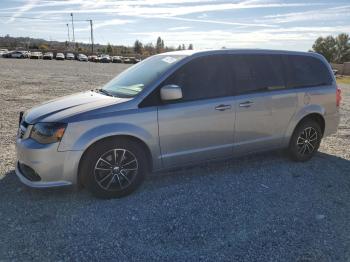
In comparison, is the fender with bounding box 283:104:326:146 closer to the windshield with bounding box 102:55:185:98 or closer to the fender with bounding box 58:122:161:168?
the windshield with bounding box 102:55:185:98

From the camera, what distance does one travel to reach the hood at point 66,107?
407cm

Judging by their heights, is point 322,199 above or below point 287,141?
below

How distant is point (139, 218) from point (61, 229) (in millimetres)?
839

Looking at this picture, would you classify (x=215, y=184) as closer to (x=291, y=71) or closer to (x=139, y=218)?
(x=139, y=218)

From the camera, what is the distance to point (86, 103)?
172 inches

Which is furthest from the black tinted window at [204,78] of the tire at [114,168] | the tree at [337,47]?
the tree at [337,47]

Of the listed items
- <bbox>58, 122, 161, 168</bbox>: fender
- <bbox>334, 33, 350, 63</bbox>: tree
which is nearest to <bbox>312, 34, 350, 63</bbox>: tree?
<bbox>334, 33, 350, 63</bbox>: tree

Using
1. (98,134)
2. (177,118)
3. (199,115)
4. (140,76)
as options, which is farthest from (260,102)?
(98,134)

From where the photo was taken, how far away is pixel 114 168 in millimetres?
4203

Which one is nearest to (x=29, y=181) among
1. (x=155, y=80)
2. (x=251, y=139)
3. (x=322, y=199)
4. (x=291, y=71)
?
(x=155, y=80)

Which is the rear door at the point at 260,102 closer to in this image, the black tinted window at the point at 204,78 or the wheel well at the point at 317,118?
the black tinted window at the point at 204,78

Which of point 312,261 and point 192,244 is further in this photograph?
point 192,244

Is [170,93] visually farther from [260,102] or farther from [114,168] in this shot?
[260,102]

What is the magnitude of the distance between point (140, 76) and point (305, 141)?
9.82 ft
